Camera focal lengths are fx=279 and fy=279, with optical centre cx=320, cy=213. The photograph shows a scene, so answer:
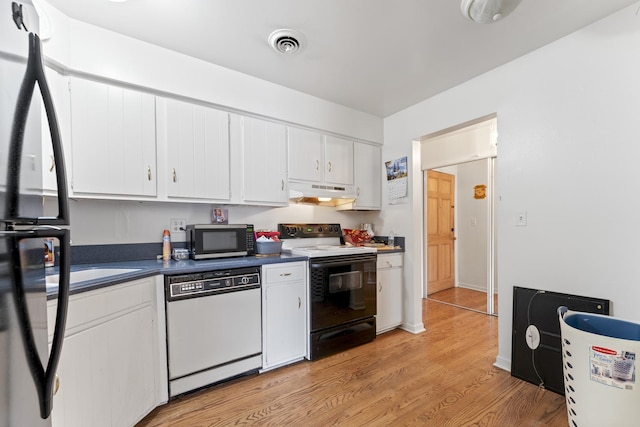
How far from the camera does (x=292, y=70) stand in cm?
231

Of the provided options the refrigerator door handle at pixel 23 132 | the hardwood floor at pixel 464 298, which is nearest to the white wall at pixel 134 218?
the refrigerator door handle at pixel 23 132

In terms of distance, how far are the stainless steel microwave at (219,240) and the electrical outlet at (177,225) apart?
103 mm

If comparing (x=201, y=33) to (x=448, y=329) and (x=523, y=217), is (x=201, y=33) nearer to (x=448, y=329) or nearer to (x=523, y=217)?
(x=523, y=217)

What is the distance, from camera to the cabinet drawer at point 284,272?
2215 millimetres

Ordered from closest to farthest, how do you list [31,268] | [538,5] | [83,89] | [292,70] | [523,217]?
[31,268]
[538,5]
[83,89]
[523,217]
[292,70]

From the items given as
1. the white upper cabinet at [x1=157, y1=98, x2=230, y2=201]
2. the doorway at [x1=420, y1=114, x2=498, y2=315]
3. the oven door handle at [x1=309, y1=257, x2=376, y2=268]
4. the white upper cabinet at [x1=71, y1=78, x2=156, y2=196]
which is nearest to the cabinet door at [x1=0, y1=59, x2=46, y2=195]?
the white upper cabinet at [x1=71, y1=78, x2=156, y2=196]

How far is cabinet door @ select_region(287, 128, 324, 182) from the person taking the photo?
273 centimetres

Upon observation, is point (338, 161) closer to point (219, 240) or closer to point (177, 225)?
point (219, 240)

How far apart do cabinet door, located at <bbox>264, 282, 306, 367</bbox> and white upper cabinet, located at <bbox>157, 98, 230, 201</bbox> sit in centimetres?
93

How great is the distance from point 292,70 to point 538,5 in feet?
5.41

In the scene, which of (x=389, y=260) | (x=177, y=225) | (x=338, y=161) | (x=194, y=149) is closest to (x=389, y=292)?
(x=389, y=260)

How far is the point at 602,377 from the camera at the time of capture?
4.33ft

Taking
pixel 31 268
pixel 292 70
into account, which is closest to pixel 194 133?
pixel 292 70

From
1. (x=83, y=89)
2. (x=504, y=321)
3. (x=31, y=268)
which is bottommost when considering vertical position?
(x=504, y=321)
